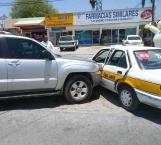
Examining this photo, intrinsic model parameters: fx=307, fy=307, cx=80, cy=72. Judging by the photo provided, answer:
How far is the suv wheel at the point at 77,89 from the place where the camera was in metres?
7.64

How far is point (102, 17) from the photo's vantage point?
139 ft

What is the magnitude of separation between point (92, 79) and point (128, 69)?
1196mm

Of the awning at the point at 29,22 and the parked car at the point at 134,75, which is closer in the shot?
the parked car at the point at 134,75

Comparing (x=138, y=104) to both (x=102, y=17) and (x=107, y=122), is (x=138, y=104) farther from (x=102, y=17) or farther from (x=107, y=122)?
(x=102, y=17)

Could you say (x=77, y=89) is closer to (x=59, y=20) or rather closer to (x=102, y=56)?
(x=102, y=56)

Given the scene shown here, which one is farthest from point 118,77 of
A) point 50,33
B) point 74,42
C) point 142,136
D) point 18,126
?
point 50,33

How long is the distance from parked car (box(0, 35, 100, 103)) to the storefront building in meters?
35.1

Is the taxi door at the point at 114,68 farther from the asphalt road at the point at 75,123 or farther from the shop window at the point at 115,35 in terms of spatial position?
the shop window at the point at 115,35

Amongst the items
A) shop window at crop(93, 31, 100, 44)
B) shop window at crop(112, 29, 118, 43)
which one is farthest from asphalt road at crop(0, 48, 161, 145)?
shop window at crop(93, 31, 100, 44)

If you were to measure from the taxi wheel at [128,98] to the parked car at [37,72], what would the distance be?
3.29ft

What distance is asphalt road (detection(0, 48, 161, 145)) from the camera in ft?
17.6

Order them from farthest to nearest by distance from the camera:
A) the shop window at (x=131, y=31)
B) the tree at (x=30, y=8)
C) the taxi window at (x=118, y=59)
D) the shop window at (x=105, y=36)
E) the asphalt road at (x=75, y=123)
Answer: the tree at (x=30, y=8), the shop window at (x=105, y=36), the shop window at (x=131, y=31), the taxi window at (x=118, y=59), the asphalt road at (x=75, y=123)

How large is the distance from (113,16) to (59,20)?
797 centimetres

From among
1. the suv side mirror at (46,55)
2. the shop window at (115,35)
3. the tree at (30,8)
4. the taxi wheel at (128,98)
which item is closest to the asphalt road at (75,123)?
the taxi wheel at (128,98)
